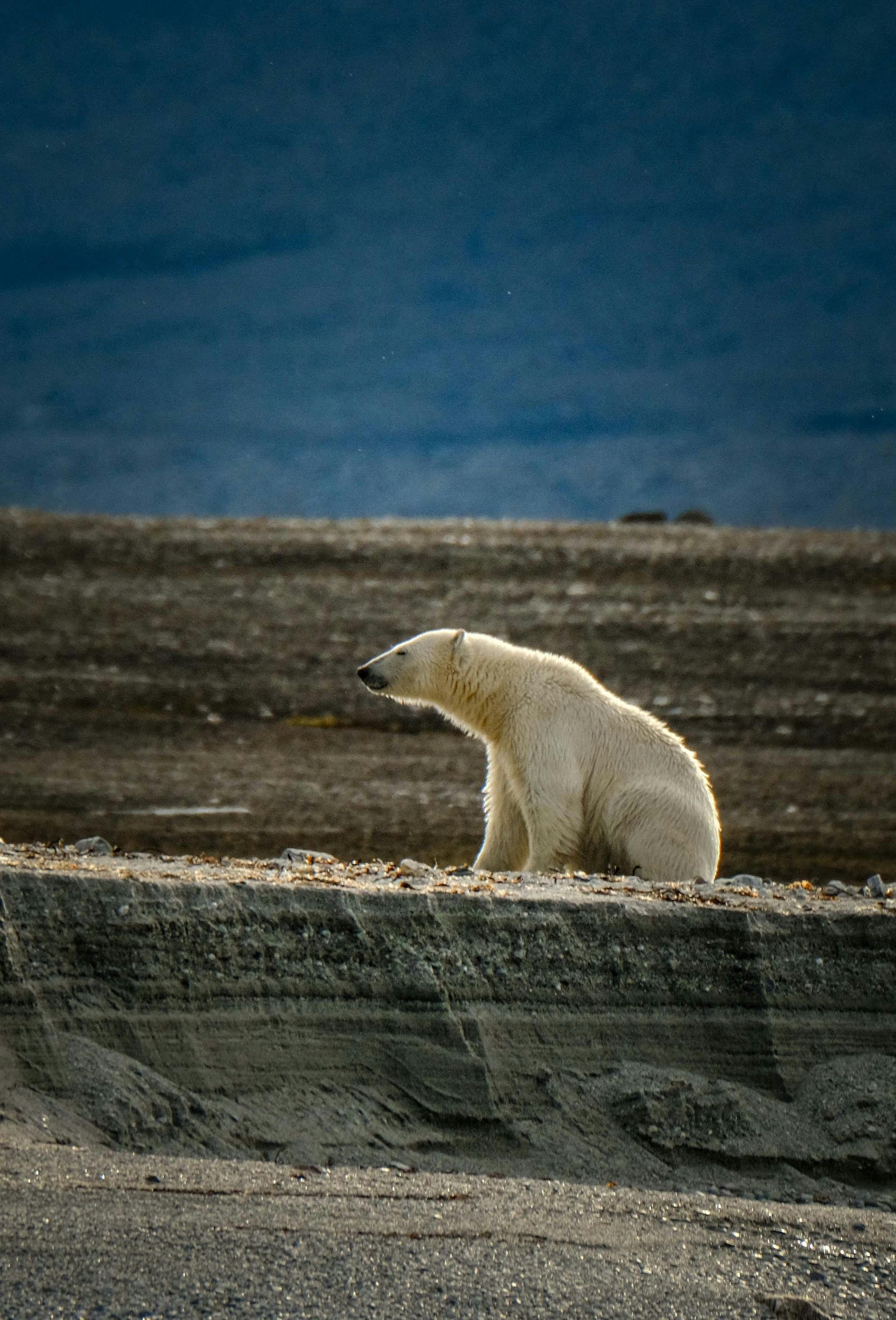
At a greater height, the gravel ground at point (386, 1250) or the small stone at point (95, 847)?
the small stone at point (95, 847)

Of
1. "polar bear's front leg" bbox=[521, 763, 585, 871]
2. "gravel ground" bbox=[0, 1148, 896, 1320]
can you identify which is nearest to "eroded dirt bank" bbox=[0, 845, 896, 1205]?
"gravel ground" bbox=[0, 1148, 896, 1320]

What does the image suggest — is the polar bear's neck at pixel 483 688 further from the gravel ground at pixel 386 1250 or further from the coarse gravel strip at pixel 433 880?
→ the gravel ground at pixel 386 1250

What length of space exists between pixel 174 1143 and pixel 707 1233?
2200mm

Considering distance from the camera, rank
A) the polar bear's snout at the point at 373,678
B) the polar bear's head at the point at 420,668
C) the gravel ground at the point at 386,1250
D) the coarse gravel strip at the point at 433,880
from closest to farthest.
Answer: the gravel ground at the point at 386,1250 < the coarse gravel strip at the point at 433,880 < the polar bear's head at the point at 420,668 < the polar bear's snout at the point at 373,678

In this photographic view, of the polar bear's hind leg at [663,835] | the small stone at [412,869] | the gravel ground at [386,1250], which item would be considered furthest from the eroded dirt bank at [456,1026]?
the polar bear's hind leg at [663,835]

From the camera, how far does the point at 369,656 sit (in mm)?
24469

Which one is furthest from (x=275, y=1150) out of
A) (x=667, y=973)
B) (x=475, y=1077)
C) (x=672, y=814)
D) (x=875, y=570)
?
(x=875, y=570)

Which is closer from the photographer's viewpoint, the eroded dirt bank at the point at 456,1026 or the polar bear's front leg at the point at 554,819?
the eroded dirt bank at the point at 456,1026

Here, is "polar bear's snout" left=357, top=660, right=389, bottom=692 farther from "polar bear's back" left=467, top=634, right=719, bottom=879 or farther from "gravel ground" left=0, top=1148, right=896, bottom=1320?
"gravel ground" left=0, top=1148, right=896, bottom=1320

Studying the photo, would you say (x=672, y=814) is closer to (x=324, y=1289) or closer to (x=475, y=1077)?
(x=475, y=1077)

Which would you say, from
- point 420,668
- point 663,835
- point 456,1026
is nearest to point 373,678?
point 420,668

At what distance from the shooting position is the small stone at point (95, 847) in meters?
8.02

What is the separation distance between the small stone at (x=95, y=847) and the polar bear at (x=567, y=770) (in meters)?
2.70

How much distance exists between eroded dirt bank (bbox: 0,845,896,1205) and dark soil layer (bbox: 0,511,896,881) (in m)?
8.22
